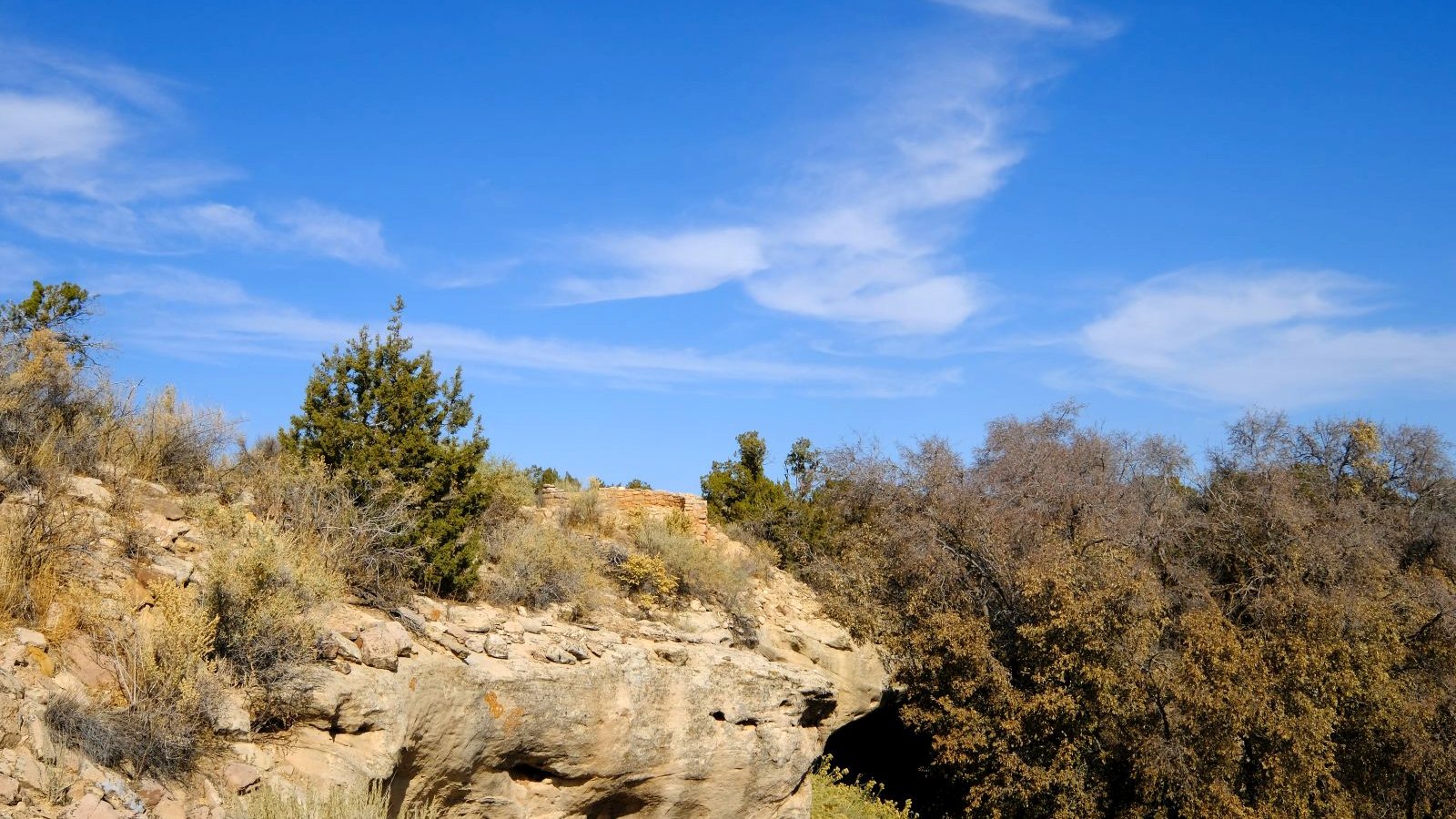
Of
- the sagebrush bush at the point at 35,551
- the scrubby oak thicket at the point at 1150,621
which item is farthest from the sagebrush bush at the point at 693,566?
the sagebrush bush at the point at 35,551

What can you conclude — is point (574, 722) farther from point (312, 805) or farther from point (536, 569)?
point (312, 805)

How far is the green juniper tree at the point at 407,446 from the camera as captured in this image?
12391mm

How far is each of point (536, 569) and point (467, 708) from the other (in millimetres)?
3223

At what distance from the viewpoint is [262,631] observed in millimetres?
8758

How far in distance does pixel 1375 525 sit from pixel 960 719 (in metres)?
11.5

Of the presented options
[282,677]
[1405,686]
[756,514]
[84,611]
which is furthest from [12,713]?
[1405,686]

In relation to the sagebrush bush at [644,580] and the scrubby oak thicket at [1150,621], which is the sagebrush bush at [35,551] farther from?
the scrubby oak thicket at [1150,621]

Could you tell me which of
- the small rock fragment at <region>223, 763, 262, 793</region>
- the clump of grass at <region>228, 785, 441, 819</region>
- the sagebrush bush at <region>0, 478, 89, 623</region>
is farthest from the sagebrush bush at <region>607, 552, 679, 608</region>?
the sagebrush bush at <region>0, 478, 89, 623</region>

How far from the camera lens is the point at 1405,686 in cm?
1739

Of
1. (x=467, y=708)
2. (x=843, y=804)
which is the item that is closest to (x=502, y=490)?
(x=467, y=708)

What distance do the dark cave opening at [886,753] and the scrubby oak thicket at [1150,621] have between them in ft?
2.50

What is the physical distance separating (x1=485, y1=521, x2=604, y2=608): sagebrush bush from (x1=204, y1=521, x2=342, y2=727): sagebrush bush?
380cm

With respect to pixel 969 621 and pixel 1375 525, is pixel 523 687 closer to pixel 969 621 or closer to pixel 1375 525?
pixel 969 621

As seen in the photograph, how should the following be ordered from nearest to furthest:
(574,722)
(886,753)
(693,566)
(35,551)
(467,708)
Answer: (35,551) < (467,708) < (574,722) < (693,566) < (886,753)
